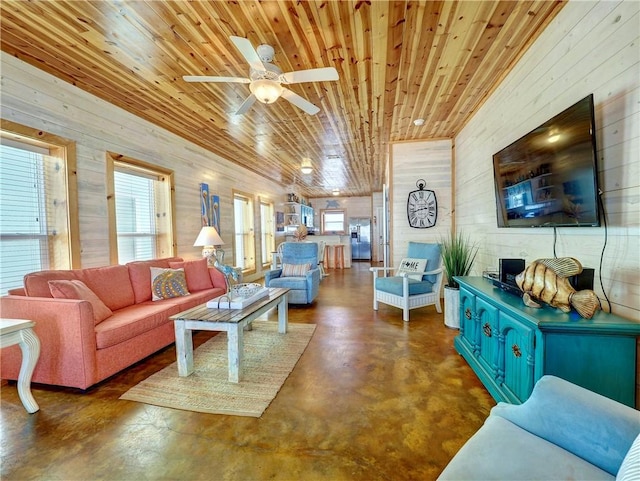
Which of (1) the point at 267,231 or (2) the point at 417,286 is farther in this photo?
(1) the point at 267,231

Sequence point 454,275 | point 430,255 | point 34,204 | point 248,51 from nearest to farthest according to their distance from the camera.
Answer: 1. point 248,51
2. point 34,204
3. point 454,275
4. point 430,255

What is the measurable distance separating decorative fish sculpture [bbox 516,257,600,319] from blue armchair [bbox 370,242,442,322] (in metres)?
1.94

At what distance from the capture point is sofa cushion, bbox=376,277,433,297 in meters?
3.68

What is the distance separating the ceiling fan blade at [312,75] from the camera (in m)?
1.97

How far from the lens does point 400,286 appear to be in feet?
12.1

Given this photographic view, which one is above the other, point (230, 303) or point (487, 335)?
point (230, 303)

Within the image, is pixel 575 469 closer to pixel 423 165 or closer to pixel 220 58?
pixel 220 58

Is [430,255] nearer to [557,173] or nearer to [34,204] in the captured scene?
[557,173]

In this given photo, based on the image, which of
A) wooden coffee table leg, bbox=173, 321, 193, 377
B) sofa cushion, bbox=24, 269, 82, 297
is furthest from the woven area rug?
sofa cushion, bbox=24, 269, 82, 297

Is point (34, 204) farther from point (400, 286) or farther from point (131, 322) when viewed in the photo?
point (400, 286)

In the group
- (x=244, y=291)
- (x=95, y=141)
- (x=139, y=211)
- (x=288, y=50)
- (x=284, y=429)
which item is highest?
(x=288, y=50)

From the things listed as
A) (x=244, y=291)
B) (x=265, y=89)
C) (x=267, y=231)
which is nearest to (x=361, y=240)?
(x=267, y=231)

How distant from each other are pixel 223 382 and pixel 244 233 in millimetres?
4581

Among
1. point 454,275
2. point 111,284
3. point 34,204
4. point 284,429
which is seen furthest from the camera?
point 454,275
